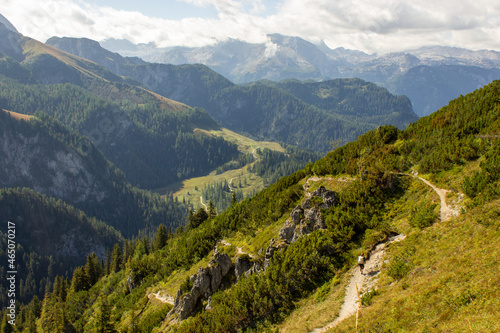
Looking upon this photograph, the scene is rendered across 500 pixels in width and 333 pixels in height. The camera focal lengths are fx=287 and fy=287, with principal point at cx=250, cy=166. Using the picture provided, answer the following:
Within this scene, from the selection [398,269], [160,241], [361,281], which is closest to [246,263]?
[361,281]

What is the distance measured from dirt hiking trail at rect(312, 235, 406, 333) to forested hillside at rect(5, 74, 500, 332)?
0.70 meters

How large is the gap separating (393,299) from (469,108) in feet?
132

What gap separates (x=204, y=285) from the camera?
41.4m

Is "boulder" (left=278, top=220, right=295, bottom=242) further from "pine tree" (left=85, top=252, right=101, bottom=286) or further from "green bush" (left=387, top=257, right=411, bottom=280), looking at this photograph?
"pine tree" (left=85, top=252, right=101, bottom=286)

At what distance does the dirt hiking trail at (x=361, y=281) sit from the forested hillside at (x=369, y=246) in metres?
0.70

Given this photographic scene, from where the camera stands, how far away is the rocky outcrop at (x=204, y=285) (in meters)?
40.6

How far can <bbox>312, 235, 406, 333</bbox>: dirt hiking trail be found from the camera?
81.9ft

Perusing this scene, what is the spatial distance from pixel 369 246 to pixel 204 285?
23.7m

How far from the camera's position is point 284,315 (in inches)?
1164

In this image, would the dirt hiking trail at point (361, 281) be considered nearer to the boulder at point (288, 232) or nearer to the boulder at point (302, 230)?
the boulder at point (302, 230)

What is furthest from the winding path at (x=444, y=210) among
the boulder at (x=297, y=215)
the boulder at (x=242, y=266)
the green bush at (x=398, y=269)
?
the boulder at (x=242, y=266)

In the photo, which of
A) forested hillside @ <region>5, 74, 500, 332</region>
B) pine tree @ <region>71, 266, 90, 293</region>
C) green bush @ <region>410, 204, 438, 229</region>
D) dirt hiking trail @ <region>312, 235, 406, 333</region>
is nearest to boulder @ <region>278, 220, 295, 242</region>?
forested hillside @ <region>5, 74, 500, 332</region>

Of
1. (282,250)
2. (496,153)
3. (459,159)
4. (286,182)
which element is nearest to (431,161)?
(459,159)

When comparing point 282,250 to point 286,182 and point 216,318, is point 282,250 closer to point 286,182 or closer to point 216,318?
point 216,318
